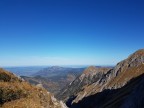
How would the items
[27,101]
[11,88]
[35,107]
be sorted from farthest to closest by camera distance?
[11,88] < [27,101] < [35,107]

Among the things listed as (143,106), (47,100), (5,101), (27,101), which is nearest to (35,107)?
(27,101)

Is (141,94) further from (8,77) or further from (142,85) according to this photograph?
(8,77)

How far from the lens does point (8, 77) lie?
71688mm

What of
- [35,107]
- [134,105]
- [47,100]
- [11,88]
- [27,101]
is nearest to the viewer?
[35,107]

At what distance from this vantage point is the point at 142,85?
2191 inches

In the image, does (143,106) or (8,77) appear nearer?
(143,106)

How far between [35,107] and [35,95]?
1343 cm

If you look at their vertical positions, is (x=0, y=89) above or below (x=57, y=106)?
above

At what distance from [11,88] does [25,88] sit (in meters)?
5.75

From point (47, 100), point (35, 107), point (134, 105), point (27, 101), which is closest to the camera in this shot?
point (35, 107)

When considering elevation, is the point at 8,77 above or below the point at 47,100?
above

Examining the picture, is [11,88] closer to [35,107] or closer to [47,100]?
[47,100]

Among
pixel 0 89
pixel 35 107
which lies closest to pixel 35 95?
pixel 0 89

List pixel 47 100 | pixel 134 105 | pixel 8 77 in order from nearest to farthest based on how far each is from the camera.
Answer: pixel 134 105, pixel 47 100, pixel 8 77
